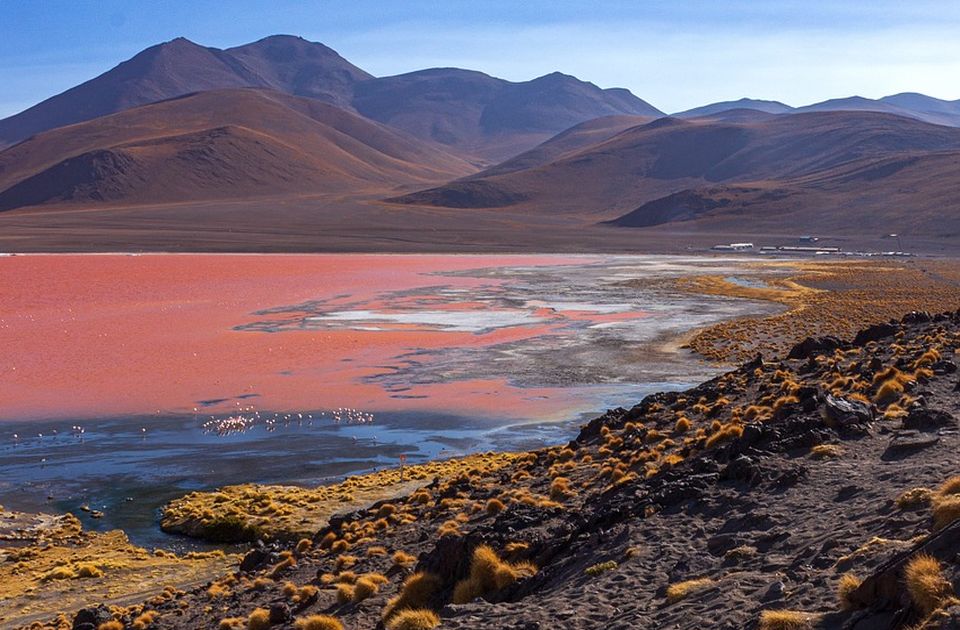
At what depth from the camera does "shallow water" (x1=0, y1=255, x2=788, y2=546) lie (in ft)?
72.2

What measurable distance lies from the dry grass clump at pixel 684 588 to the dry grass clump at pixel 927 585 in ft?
6.82

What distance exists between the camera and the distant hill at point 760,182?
124 metres

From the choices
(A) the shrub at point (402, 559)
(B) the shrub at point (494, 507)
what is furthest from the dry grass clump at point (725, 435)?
(A) the shrub at point (402, 559)

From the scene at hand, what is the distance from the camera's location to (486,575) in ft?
32.5

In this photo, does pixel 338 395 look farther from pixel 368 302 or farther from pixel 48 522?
pixel 368 302

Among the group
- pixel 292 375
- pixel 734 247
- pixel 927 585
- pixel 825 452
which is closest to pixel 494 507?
pixel 825 452

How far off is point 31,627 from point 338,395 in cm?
1637

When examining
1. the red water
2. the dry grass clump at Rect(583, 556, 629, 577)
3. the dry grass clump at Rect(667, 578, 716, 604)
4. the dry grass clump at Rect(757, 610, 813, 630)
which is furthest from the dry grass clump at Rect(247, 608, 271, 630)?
the red water

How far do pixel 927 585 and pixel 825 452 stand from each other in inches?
215

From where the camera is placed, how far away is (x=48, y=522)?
1800 centimetres

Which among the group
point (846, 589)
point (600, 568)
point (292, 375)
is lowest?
point (292, 375)

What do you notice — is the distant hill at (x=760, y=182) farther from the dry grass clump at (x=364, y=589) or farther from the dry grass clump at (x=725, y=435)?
the dry grass clump at (x=364, y=589)

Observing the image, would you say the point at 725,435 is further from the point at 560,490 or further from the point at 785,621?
the point at 785,621

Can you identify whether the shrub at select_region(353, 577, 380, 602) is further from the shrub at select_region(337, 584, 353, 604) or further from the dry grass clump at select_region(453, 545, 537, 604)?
the dry grass clump at select_region(453, 545, 537, 604)
